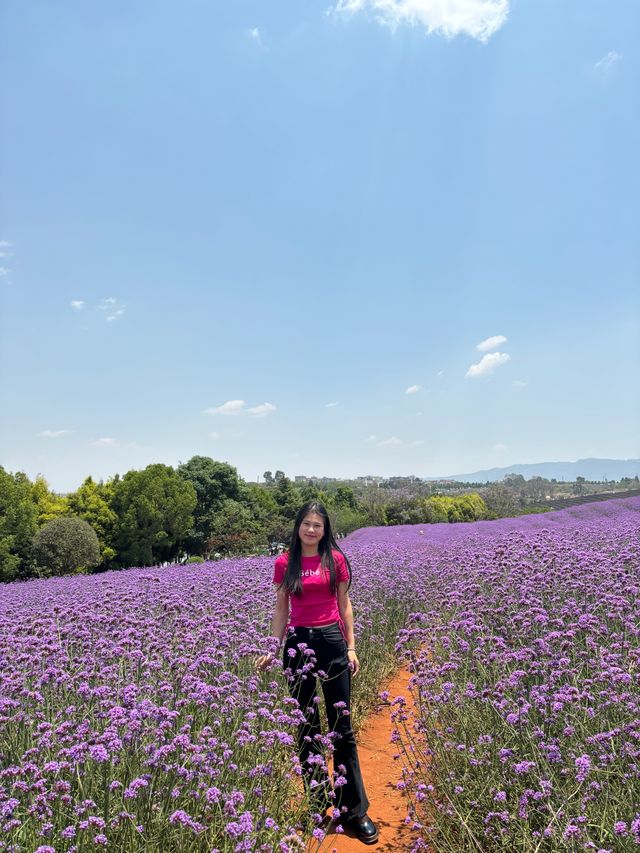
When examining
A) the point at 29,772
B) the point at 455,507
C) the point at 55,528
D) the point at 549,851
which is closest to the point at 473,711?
the point at 549,851

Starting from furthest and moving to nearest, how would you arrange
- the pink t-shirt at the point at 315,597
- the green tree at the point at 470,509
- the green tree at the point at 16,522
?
the green tree at the point at 470,509
the green tree at the point at 16,522
the pink t-shirt at the point at 315,597

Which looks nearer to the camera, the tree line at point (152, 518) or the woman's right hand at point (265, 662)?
the woman's right hand at point (265, 662)

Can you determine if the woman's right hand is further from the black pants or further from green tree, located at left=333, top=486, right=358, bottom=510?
green tree, located at left=333, top=486, right=358, bottom=510

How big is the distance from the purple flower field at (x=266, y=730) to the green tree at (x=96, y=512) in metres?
24.7

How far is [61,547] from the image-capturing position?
→ 70.6ft

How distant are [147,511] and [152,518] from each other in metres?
0.50

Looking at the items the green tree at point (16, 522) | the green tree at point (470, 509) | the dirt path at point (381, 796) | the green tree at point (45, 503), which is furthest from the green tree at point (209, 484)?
the dirt path at point (381, 796)

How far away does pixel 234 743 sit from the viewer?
8.95 feet

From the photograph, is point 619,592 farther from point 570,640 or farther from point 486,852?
point 486,852

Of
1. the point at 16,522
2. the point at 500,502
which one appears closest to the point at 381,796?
the point at 16,522

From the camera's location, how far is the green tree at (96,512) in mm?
27953

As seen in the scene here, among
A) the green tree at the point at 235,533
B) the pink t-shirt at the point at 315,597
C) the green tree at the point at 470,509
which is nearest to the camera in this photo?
the pink t-shirt at the point at 315,597

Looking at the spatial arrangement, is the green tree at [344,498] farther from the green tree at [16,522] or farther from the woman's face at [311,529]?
the woman's face at [311,529]

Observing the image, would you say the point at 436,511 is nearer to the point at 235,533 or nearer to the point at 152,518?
the point at 235,533
